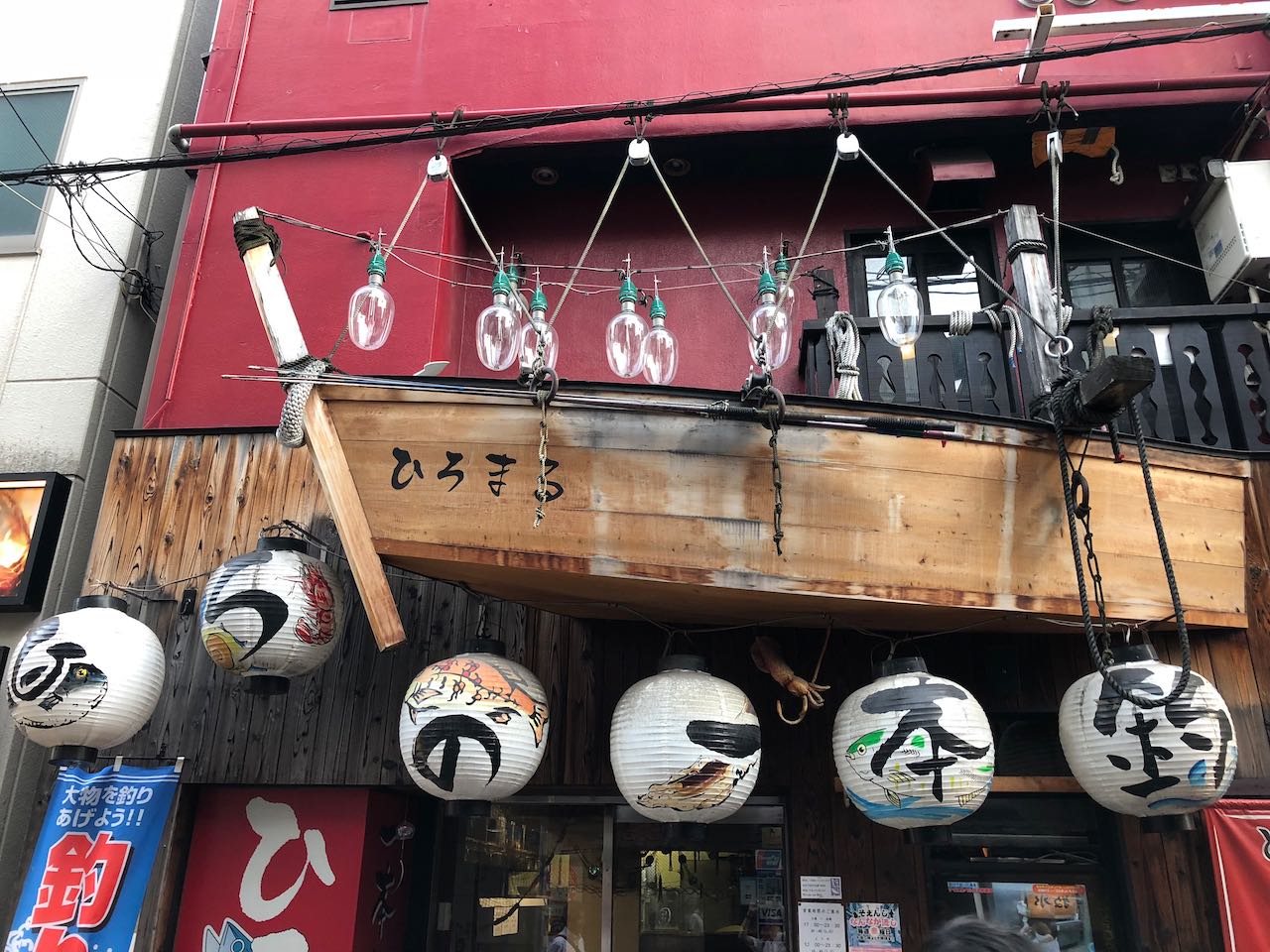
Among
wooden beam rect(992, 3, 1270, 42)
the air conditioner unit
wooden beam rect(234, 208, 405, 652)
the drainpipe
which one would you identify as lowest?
wooden beam rect(234, 208, 405, 652)

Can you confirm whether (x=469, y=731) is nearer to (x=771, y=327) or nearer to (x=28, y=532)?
(x=771, y=327)

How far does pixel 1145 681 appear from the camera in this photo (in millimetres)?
4910

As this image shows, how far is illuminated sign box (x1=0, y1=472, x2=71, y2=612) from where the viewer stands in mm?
7434

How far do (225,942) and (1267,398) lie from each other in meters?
8.84

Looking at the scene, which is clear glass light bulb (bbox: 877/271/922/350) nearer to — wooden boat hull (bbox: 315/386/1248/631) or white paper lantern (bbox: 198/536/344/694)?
wooden boat hull (bbox: 315/386/1248/631)

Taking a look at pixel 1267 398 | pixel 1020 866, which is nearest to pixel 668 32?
pixel 1267 398

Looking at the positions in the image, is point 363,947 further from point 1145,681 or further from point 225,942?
point 1145,681

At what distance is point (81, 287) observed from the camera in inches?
350

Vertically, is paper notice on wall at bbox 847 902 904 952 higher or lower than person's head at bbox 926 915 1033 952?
lower

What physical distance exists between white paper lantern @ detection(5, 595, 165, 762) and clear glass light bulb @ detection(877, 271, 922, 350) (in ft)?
17.8

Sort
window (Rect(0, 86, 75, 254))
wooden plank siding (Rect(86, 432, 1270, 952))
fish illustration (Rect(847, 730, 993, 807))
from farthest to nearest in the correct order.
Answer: window (Rect(0, 86, 75, 254)), wooden plank siding (Rect(86, 432, 1270, 952)), fish illustration (Rect(847, 730, 993, 807))

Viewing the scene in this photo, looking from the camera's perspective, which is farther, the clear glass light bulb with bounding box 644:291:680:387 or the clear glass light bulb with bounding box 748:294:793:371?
the clear glass light bulb with bounding box 644:291:680:387

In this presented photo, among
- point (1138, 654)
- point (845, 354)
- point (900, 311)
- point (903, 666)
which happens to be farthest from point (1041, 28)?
point (903, 666)

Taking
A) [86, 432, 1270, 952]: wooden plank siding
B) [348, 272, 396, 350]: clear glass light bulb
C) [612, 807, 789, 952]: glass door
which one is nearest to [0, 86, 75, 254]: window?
[86, 432, 1270, 952]: wooden plank siding
